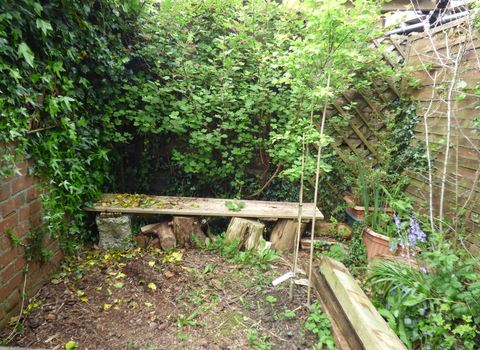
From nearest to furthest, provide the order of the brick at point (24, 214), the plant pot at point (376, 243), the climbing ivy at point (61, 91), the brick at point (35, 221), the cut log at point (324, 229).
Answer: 1. the climbing ivy at point (61, 91)
2. the brick at point (24, 214)
3. the brick at point (35, 221)
4. the plant pot at point (376, 243)
5. the cut log at point (324, 229)

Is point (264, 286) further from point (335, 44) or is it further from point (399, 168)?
point (399, 168)

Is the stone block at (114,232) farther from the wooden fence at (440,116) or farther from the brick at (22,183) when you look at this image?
the wooden fence at (440,116)

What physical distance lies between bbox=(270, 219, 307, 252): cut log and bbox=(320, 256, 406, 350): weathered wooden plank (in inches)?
35.1

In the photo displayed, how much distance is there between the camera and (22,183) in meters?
1.89

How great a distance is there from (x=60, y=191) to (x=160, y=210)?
918mm

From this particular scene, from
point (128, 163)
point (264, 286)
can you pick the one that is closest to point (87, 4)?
point (128, 163)

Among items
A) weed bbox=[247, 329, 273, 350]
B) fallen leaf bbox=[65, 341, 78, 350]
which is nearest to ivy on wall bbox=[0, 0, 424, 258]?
fallen leaf bbox=[65, 341, 78, 350]

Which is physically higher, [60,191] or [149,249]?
[60,191]

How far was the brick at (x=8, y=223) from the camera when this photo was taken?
1.71 metres

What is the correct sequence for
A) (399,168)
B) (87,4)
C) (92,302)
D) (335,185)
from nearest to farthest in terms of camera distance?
1. (92,302)
2. (87,4)
3. (399,168)
4. (335,185)

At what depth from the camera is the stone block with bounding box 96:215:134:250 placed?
2.72m

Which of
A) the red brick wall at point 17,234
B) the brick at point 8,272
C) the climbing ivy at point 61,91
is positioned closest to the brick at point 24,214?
the red brick wall at point 17,234

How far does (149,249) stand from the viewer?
2838 millimetres

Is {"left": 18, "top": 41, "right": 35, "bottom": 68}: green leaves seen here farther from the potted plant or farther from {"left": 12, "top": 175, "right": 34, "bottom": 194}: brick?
the potted plant
